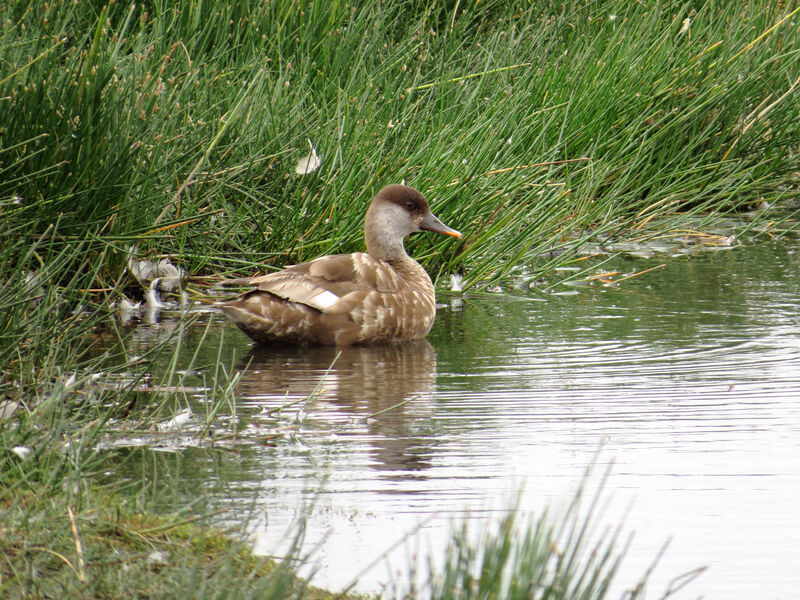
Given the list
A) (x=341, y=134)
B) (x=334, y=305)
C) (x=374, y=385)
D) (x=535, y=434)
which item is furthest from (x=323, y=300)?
(x=535, y=434)

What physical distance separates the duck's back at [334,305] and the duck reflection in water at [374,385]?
3.6 inches

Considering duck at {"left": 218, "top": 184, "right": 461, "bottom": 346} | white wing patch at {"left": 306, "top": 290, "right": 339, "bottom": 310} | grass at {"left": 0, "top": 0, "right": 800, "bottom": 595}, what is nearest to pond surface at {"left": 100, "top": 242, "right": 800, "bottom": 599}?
duck at {"left": 218, "top": 184, "right": 461, "bottom": 346}

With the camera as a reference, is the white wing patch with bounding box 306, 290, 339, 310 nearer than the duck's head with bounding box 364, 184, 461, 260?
Yes

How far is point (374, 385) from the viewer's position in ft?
21.6

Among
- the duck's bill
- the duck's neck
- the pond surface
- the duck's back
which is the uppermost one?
the duck's bill

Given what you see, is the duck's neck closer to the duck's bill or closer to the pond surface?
the duck's bill

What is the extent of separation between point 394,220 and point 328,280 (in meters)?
0.81

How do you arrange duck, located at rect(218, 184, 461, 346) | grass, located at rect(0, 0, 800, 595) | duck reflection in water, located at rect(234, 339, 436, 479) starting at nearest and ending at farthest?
1. duck reflection in water, located at rect(234, 339, 436, 479)
2. grass, located at rect(0, 0, 800, 595)
3. duck, located at rect(218, 184, 461, 346)

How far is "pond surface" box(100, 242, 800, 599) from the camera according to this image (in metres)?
4.12

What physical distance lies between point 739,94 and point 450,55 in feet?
8.37

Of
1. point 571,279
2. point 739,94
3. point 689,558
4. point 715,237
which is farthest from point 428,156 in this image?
point 689,558

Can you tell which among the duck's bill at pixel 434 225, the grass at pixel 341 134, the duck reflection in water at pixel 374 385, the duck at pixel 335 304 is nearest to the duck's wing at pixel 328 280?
the duck at pixel 335 304

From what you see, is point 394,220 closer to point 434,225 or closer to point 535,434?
point 434,225

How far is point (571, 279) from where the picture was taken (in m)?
9.44
